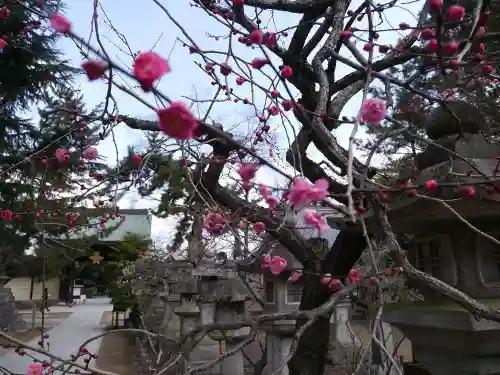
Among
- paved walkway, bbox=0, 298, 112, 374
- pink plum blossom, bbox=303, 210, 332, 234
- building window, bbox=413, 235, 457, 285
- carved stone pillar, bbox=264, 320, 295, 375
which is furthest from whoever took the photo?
paved walkway, bbox=0, 298, 112, 374

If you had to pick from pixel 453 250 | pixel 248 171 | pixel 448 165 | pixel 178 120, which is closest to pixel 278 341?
pixel 453 250

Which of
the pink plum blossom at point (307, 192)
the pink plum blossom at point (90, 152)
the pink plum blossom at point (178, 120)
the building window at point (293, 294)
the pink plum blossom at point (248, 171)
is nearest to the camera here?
the pink plum blossom at point (178, 120)

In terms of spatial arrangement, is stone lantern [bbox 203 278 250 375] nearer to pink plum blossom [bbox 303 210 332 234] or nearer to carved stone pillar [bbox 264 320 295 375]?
carved stone pillar [bbox 264 320 295 375]

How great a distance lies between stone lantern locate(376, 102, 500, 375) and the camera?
2191 millimetres

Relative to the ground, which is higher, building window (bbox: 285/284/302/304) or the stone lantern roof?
the stone lantern roof

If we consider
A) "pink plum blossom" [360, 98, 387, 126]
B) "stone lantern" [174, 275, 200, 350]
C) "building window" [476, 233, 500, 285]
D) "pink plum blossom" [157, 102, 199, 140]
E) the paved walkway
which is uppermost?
"pink plum blossom" [360, 98, 387, 126]

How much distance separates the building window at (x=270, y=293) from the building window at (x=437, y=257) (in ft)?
11.9

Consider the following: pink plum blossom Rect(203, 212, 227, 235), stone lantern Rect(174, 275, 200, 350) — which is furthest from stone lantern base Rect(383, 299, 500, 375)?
stone lantern Rect(174, 275, 200, 350)

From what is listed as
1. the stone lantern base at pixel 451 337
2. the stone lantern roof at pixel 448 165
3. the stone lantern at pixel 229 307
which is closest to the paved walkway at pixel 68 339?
the stone lantern at pixel 229 307

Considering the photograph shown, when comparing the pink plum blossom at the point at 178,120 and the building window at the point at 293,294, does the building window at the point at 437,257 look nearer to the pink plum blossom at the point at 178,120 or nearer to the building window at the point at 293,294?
the pink plum blossom at the point at 178,120

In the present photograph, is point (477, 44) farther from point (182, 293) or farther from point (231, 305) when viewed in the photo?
point (182, 293)

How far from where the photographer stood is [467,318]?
2.12m

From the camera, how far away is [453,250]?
2547mm

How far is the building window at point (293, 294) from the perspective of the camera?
245 inches
